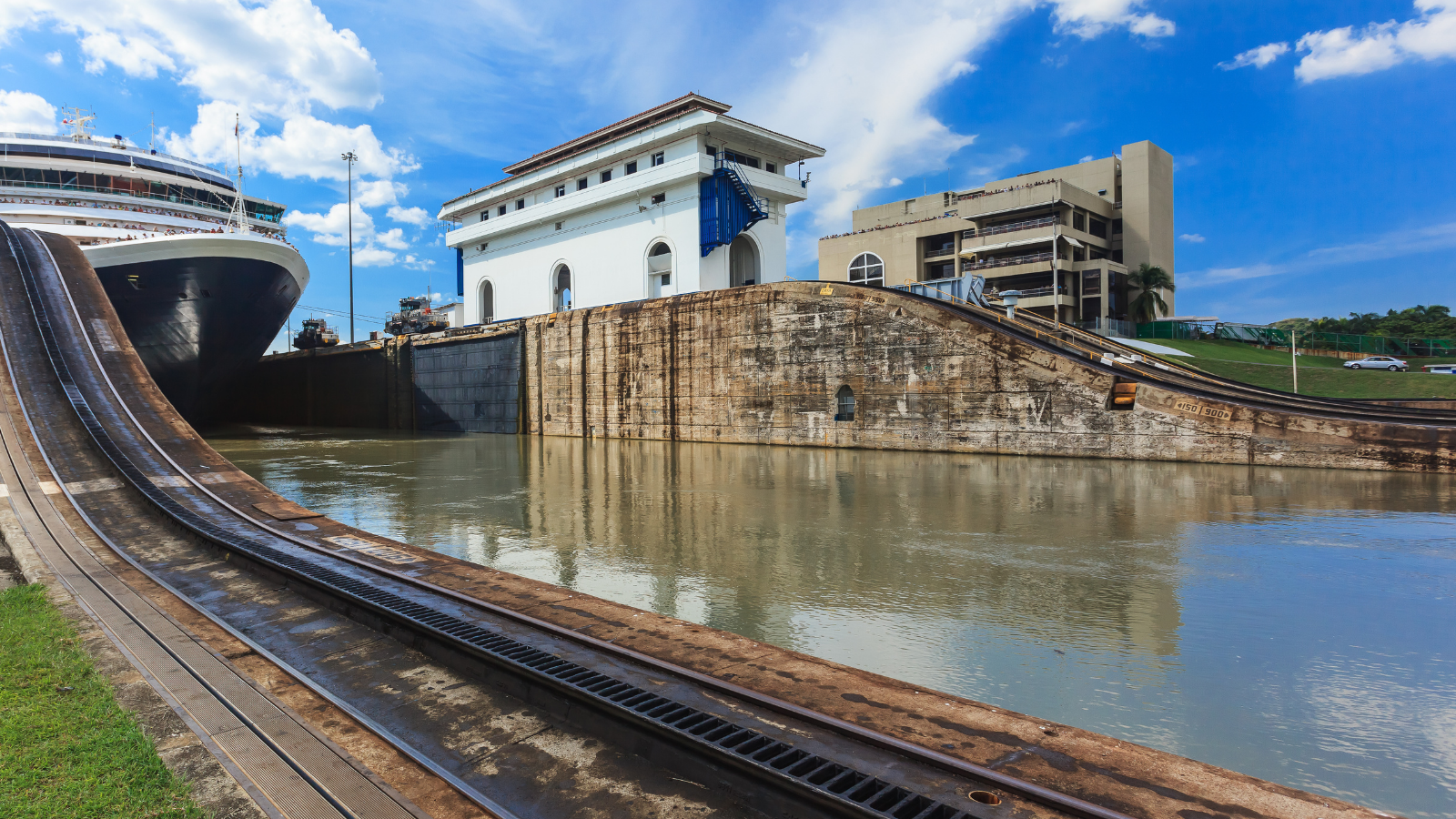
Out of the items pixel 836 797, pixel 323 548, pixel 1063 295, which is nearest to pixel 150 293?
pixel 323 548

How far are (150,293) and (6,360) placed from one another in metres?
9.49

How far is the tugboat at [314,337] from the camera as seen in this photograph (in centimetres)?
4391

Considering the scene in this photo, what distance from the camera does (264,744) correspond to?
354 cm

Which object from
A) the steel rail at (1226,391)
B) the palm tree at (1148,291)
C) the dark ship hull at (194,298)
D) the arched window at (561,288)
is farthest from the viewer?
the palm tree at (1148,291)

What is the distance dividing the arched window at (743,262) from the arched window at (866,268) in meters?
19.6

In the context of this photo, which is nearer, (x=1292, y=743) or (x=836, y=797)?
(x=836, y=797)

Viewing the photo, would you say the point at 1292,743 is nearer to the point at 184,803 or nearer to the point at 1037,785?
the point at 1037,785

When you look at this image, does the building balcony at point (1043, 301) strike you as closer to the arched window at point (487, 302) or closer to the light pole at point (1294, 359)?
the light pole at point (1294, 359)

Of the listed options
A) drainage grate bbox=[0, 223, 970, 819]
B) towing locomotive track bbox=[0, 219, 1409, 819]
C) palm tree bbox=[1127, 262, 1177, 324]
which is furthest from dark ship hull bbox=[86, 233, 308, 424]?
palm tree bbox=[1127, 262, 1177, 324]

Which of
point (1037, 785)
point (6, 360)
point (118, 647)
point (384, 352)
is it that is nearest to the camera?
point (1037, 785)

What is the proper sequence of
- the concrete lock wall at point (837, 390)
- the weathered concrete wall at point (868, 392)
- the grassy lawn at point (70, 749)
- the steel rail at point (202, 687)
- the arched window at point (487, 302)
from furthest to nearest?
the arched window at point (487, 302) → the concrete lock wall at point (837, 390) → the weathered concrete wall at point (868, 392) → the steel rail at point (202, 687) → the grassy lawn at point (70, 749)

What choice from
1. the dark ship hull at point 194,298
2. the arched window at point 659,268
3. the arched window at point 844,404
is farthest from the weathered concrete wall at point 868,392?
the dark ship hull at point 194,298

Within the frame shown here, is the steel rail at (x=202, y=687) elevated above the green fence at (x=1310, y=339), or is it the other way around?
the green fence at (x=1310, y=339)

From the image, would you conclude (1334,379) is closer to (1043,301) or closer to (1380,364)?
(1380,364)
